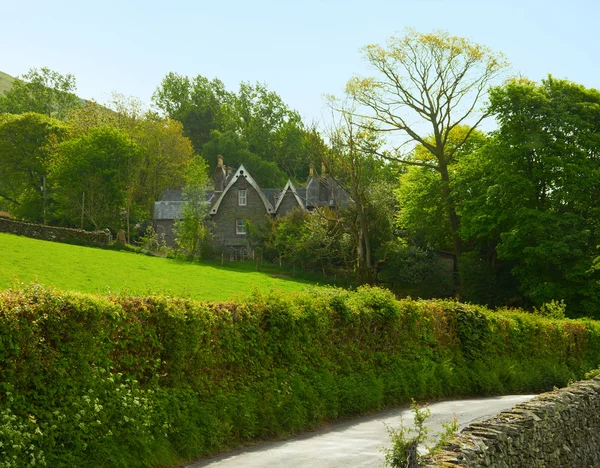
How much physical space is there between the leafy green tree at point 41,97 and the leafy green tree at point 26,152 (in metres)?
20.9

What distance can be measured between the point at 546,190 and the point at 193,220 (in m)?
27.2

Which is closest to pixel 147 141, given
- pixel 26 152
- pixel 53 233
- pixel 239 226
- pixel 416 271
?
pixel 26 152

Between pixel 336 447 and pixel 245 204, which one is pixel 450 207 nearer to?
pixel 245 204

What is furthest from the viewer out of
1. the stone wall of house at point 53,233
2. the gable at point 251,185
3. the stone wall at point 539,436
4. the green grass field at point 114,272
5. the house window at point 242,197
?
the house window at point 242,197

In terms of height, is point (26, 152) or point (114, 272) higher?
point (26, 152)

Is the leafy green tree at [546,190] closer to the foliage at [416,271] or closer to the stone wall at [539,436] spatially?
the foliage at [416,271]

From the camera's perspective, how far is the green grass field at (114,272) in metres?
37.0

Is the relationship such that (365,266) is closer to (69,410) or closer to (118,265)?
(118,265)

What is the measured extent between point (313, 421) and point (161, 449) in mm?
5650

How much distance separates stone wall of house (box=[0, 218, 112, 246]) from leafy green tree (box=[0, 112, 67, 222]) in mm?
26730

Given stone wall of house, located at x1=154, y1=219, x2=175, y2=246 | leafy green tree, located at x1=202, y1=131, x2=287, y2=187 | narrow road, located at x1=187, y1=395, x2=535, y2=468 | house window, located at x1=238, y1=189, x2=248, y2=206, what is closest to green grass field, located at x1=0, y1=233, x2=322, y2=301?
house window, located at x1=238, y1=189, x2=248, y2=206

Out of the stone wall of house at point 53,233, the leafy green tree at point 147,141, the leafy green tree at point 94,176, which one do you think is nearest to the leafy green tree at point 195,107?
the leafy green tree at point 147,141

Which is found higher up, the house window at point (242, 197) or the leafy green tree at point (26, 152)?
the leafy green tree at point (26, 152)

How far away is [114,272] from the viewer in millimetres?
42781
